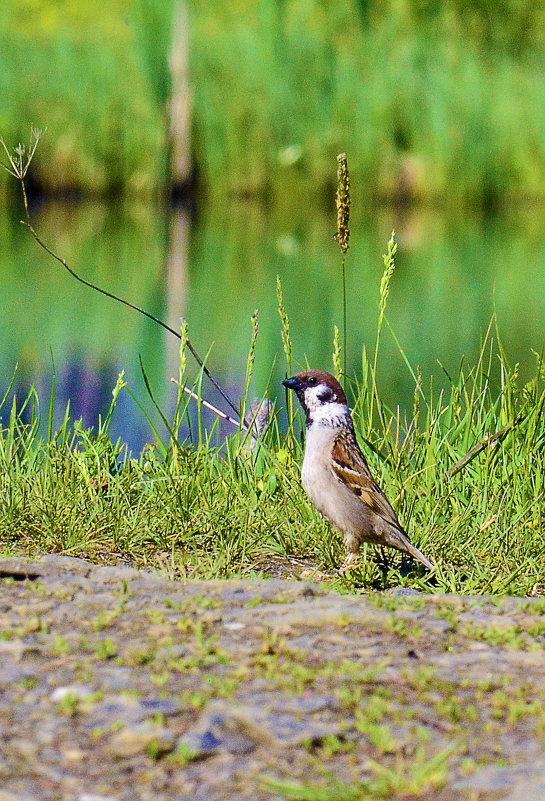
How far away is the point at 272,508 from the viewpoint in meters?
4.18

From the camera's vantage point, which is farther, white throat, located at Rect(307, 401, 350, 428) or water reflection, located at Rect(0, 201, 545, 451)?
water reflection, located at Rect(0, 201, 545, 451)

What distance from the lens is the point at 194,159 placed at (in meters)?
18.9

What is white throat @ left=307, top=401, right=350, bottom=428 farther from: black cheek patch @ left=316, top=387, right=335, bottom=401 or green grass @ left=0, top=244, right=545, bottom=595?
green grass @ left=0, top=244, right=545, bottom=595

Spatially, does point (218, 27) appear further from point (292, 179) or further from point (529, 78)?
point (529, 78)

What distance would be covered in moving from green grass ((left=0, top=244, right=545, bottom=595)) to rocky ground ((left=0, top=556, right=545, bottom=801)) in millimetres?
536

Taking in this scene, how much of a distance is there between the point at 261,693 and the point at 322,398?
188 cm

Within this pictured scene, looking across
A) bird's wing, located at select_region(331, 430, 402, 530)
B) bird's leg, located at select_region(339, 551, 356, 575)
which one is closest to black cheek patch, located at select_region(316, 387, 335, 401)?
bird's wing, located at select_region(331, 430, 402, 530)

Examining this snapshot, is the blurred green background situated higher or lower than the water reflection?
higher

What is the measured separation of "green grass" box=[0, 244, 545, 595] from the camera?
380 cm

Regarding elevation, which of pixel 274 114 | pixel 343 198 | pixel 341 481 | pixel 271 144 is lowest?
pixel 341 481

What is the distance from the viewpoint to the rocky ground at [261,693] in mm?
2098

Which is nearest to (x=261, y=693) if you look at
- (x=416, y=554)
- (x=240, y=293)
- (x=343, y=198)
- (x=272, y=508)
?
(x=416, y=554)

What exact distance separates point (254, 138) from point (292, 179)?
40.9 inches

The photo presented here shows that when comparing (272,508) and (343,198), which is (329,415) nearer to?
(272,508)
